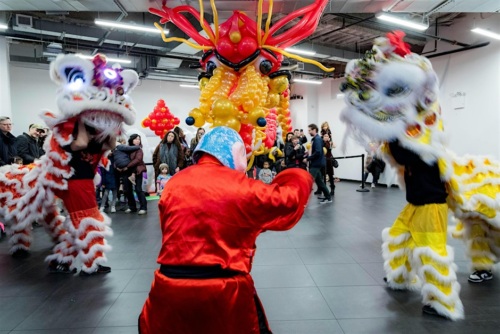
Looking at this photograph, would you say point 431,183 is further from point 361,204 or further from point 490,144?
point 490,144

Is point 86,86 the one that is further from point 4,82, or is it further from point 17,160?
point 4,82

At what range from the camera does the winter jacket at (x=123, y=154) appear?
6621mm

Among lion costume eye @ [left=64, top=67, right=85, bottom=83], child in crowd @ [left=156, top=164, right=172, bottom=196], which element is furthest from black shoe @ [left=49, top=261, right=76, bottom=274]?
child in crowd @ [left=156, top=164, right=172, bottom=196]

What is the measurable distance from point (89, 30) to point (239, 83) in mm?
7953

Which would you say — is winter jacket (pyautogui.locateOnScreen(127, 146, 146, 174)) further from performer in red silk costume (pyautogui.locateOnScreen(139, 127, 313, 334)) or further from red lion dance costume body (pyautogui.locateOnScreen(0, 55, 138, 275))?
performer in red silk costume (pyautogui.locateOnScreen(139, 127, 313, 334))

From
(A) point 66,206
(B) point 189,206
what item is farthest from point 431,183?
(A) point 66,206

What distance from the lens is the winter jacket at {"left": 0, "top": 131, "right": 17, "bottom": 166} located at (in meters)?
5.12

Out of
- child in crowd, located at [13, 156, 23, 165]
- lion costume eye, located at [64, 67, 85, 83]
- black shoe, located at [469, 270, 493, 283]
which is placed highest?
lion costume eye, located at [64, 67, 85, 83]

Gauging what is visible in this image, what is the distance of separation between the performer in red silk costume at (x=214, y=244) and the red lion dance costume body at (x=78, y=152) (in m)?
2.12

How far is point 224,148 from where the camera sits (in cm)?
150

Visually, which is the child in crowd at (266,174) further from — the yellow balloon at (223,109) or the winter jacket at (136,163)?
the yellow balloon at (223,109)

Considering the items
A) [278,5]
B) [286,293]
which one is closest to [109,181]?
[278,5]

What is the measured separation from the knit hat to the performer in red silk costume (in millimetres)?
2094

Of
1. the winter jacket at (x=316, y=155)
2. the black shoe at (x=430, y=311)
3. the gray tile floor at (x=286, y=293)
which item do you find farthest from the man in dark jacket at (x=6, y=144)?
the black shoe at (x=430, y=311)
